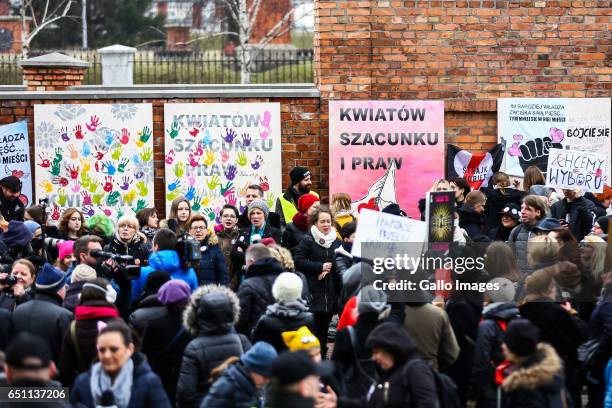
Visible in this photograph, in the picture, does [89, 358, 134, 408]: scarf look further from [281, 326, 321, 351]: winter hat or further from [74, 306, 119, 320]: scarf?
[281, 326, 321, 351]: winter hat

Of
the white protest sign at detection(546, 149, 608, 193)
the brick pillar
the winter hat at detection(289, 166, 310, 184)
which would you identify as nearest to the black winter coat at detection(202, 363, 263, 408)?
the winter hat at detection(289, 166, 310, 184)

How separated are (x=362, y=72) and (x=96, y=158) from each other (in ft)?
11.4

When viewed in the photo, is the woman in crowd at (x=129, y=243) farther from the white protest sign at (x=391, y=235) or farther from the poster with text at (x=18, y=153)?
the poster with text at (x=18, y=153)

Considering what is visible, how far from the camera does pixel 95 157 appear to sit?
48.1 ft

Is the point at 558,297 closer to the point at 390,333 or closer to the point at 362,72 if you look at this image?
the point at 390,333

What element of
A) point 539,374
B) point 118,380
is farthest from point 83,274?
point 539,374

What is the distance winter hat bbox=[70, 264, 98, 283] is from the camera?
846cm

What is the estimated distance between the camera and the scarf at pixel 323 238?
10.4m

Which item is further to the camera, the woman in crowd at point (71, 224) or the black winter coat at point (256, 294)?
the woman in crowd at point (71, 224)

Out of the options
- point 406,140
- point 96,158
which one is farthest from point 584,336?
point 96,158

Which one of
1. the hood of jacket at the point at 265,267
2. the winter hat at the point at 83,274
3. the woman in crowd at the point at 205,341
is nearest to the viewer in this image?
the woman in crowd at the point at 205,341

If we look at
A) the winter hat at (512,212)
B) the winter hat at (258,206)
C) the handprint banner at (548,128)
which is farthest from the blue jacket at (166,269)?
the handprint banner at (548,128)

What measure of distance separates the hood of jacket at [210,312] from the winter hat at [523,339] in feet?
5.60

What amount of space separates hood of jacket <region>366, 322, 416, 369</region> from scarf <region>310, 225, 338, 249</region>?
3.79 meters
